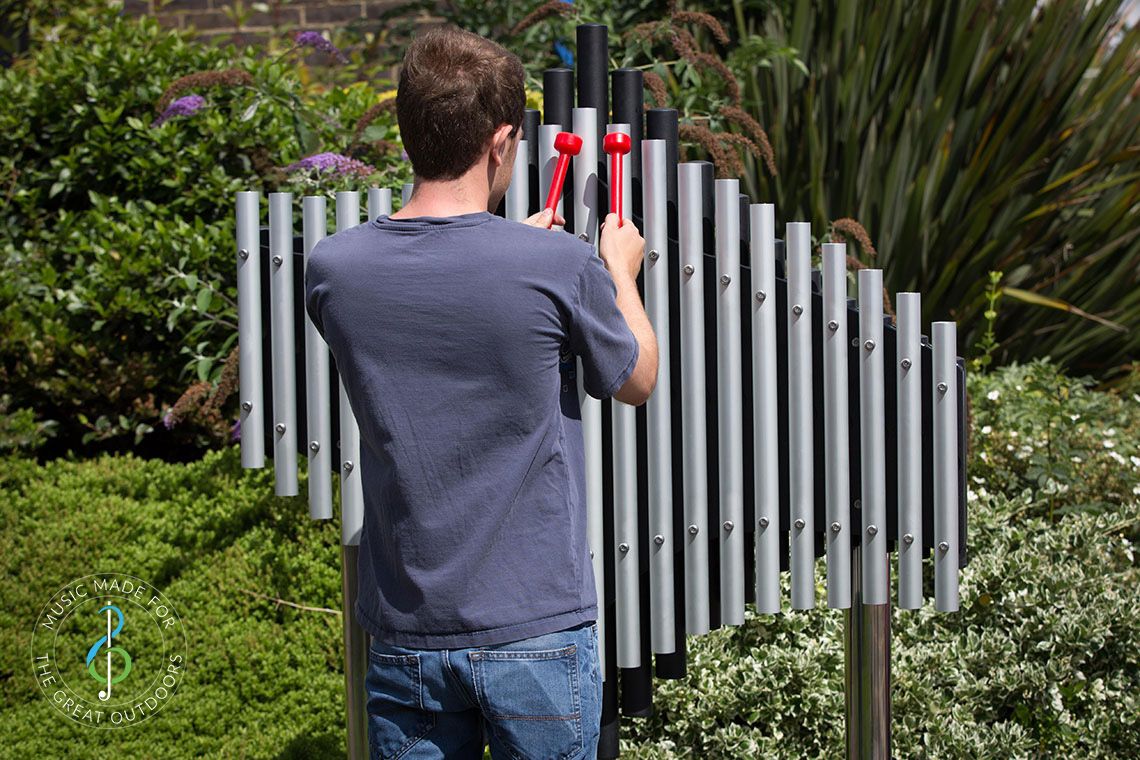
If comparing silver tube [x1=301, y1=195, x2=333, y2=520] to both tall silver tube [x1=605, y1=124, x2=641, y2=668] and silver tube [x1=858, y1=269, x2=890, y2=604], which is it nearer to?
tall silver tube [x1=605, y1=124, x2=641, y2=668]

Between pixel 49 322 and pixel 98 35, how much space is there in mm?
1344

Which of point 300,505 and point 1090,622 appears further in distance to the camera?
point 300,505

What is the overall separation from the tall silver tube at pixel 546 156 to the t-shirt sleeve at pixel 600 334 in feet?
2.43

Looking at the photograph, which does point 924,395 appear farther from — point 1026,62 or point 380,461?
point 1026,62

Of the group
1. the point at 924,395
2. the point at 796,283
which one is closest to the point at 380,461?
the point at 796,283

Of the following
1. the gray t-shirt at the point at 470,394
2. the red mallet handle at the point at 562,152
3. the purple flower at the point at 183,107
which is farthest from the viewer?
the purple flower at the point at 183,107

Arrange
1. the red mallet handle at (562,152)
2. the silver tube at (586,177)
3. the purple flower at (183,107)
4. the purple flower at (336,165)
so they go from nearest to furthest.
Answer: the red mallet handle at (562,152)
the silver tube at (586,177)
the purple flower at (336,165)
the purple flower at (183,107)

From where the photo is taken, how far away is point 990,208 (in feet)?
17.7


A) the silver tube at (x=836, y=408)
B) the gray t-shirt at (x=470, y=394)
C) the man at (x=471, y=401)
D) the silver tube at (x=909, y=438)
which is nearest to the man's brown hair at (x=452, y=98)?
the man at (x=471, y=401)

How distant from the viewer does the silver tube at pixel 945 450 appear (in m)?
2.88

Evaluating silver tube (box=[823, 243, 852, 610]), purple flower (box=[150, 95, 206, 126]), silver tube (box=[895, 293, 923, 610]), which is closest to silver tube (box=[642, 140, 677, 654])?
silver tube (box=[823, 243, 852, 610])

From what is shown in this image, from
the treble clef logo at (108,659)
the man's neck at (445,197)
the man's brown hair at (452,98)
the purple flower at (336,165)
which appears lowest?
the treble clef logo at (108,659)

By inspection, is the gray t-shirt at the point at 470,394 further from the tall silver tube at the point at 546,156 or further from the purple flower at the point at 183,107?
the purple flower at the point at 183,107

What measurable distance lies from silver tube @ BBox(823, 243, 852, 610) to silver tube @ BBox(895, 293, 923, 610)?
0.37 feet
